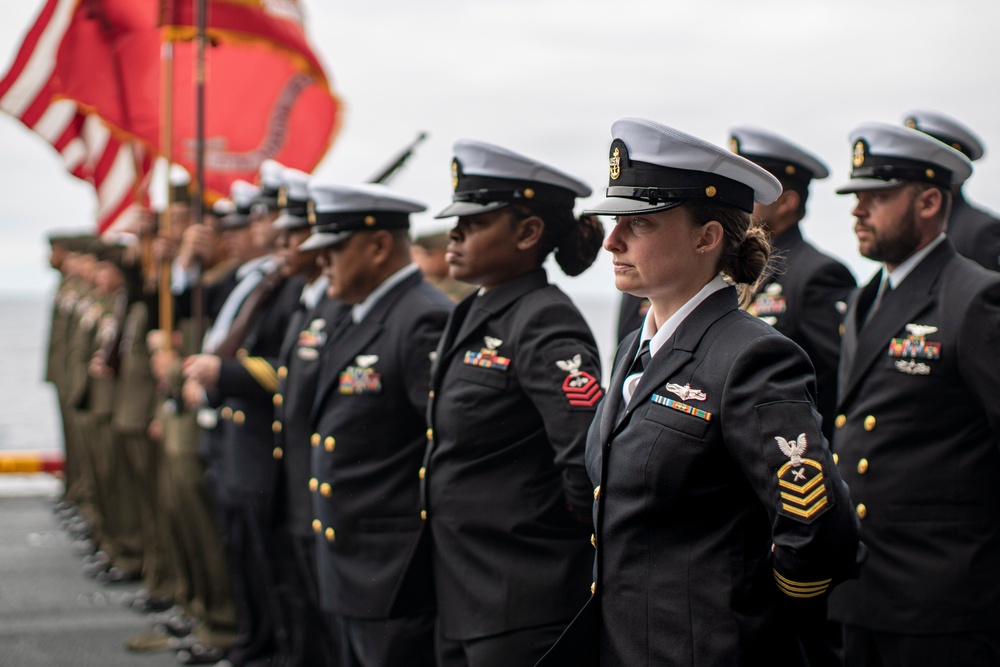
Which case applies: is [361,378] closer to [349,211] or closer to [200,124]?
[349,211]

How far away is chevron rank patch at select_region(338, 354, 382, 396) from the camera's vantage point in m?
3.93

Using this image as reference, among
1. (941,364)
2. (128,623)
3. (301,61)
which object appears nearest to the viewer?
(941,364)

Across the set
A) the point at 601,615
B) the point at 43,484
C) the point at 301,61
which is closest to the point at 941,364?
the point at 601,615

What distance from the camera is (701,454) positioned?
7.63 feet

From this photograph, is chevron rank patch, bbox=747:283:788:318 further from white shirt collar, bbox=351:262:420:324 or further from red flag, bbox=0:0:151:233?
red flag, bbox=0:0:151:233

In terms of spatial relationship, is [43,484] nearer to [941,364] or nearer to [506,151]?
[506,151]

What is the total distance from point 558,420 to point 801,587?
1.05m

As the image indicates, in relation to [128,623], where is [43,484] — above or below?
below

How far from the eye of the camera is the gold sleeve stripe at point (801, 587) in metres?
2.24

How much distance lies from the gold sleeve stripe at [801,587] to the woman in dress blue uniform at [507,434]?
2.95 feet

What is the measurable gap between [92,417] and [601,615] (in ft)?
23.5

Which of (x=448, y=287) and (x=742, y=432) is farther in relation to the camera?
(x=448, y=287)

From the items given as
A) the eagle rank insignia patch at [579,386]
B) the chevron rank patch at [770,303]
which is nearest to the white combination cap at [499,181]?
the eagle rank insignia patch at [579,386]

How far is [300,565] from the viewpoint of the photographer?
4820 millimetres
